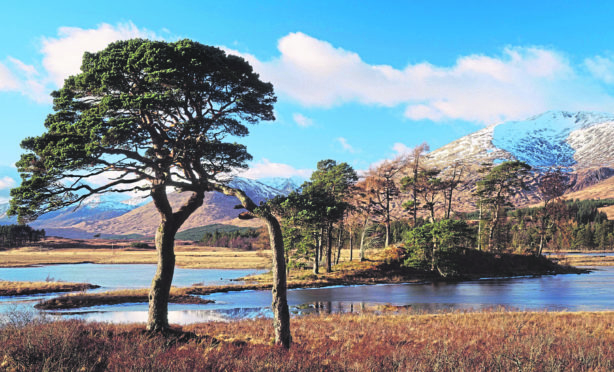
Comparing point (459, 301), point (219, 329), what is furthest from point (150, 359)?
point (459, 301)

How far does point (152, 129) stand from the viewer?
48.0 ft

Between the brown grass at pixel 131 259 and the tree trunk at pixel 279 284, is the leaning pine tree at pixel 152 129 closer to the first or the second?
the tree trunk at pixel 279 284

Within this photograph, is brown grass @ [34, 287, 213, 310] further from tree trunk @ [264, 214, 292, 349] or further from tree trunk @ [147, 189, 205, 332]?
tree trunk @ [264, 214, 292, 349]

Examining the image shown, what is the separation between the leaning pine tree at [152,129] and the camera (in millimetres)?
12836

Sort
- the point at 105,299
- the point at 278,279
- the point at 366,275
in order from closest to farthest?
the point at 278,279 < the point at 105,299 < the point at 366,275

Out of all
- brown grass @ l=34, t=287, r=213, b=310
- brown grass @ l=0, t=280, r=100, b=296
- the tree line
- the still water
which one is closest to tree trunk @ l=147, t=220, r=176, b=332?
the still water

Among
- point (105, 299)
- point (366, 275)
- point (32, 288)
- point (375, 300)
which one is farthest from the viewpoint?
point (366, 275)

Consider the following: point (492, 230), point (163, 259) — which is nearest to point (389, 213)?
point (492, 230)

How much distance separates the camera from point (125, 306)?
36.9 meters

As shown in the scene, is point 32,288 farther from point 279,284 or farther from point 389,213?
point 389,213

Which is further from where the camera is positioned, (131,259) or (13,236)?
(13,236)

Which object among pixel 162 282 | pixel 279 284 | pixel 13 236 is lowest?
pixel 13 236

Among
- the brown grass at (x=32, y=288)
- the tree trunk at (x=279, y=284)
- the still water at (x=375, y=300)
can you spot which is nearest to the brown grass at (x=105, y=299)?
the still water at (x=375, y=300)

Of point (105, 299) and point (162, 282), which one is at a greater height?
point (162, 282)
